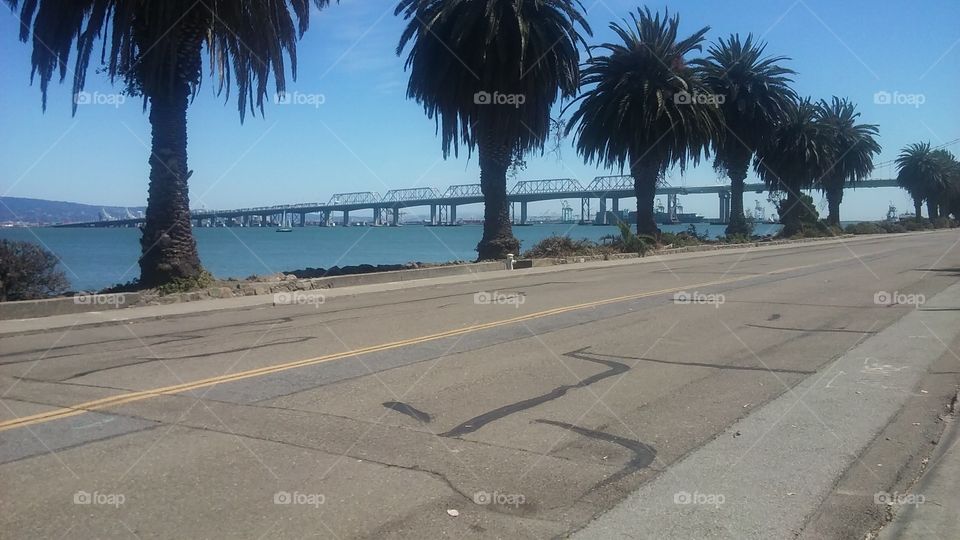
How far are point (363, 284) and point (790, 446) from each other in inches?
659

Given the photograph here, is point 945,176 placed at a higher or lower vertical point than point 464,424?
higher

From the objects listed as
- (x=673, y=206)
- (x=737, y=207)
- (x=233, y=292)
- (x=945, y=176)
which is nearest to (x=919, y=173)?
(x=945, y=176)

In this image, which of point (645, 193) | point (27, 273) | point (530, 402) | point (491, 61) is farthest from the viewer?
point (645, 193)

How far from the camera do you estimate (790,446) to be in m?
6.57

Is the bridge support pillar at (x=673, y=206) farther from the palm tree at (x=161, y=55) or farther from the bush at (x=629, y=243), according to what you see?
the palm tree at (x=161, y=55)

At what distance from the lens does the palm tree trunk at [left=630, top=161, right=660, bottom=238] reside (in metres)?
40.8

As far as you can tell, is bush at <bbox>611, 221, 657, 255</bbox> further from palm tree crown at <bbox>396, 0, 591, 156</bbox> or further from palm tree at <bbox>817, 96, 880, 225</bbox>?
palm tree at <bbox>817, 96, 880, 225</bbox>

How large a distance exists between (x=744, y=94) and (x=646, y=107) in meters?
15.6

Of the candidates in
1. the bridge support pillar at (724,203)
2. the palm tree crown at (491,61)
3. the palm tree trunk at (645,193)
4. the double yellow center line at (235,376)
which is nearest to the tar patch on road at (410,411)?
the double yellow center line at (235,376)

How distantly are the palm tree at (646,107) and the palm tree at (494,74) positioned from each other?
394 inches

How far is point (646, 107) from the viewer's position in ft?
127

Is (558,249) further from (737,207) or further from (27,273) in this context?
(737,207)

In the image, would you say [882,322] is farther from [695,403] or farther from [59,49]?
[59,49]

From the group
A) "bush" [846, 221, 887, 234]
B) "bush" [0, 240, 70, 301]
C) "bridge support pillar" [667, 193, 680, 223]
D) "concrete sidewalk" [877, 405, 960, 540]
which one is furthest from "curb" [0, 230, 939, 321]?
"bridge support pillar" [667, 193, 680, 223]
